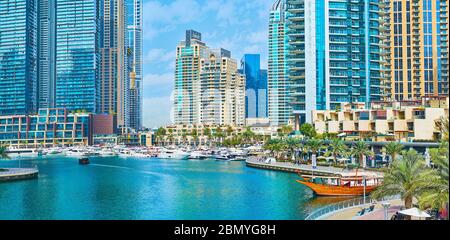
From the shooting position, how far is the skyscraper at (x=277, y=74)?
69.1 m

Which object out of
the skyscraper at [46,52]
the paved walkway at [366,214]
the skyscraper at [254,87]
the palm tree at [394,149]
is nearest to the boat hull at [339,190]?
the palm tree at [394,149]

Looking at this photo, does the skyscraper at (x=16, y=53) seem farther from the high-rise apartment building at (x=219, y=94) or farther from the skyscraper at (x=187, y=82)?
the high-rise apartment building at (x=219, y=94)

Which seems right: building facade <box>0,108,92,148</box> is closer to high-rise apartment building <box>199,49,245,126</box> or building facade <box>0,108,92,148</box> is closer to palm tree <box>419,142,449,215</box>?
high-rise apartment building <box>199,49,245,126</box>

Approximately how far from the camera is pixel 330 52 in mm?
35188

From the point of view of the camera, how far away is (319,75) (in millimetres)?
35000

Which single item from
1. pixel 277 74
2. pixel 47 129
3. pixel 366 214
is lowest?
pixel 366 214

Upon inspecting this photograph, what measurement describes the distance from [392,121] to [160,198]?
13468 millimetres

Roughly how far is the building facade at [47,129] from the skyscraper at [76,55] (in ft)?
34.1

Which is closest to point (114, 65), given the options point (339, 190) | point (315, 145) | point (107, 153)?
point (107, 153)

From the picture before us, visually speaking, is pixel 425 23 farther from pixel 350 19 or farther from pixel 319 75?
pixel 319 75

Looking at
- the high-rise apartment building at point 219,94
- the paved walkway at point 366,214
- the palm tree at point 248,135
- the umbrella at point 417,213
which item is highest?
the high-rise apartment building at point 219,94

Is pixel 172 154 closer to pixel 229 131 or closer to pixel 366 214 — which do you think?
pixel 229 131

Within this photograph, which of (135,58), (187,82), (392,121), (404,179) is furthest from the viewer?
(135,58)

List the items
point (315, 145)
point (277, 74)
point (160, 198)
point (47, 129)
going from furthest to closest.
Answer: point (277, 74)
point (47, 129)
point (315, 145)
point (160, 198)
